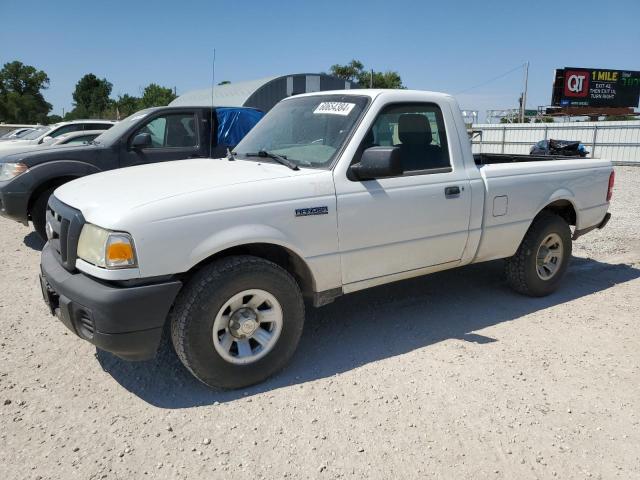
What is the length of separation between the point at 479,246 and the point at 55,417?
3.37 m

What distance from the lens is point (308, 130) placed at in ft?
13.0

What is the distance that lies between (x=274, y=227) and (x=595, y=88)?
4538 centimetres

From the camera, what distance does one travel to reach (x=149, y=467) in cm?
261

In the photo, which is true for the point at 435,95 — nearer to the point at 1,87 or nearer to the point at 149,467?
the point at 149,467

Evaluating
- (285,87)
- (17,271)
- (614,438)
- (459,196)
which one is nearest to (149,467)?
(614,438)

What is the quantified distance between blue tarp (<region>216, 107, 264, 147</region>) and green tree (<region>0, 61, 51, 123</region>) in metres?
61.2

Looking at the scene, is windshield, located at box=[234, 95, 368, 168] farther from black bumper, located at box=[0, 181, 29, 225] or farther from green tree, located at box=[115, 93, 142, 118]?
green tree, located at box=[115, 93, 142, 118]

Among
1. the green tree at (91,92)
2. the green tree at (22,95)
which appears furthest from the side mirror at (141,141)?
the green tree at (91,92)

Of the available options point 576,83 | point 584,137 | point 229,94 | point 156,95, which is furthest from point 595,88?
point 156,95

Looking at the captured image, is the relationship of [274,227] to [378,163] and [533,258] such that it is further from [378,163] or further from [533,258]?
[533,258]

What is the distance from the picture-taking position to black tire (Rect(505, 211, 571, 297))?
488 cm

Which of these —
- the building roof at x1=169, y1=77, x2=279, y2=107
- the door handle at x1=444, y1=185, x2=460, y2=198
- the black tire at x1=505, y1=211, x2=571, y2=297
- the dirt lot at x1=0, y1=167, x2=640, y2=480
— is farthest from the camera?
the building roof at x1=169, y1=77, x2=279, y2=107

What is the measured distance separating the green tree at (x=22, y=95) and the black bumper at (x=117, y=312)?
65887 millimetres

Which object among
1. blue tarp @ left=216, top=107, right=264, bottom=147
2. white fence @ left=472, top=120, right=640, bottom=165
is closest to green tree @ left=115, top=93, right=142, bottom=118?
white fence @ left=472, top=120, right=640, bottom=165
